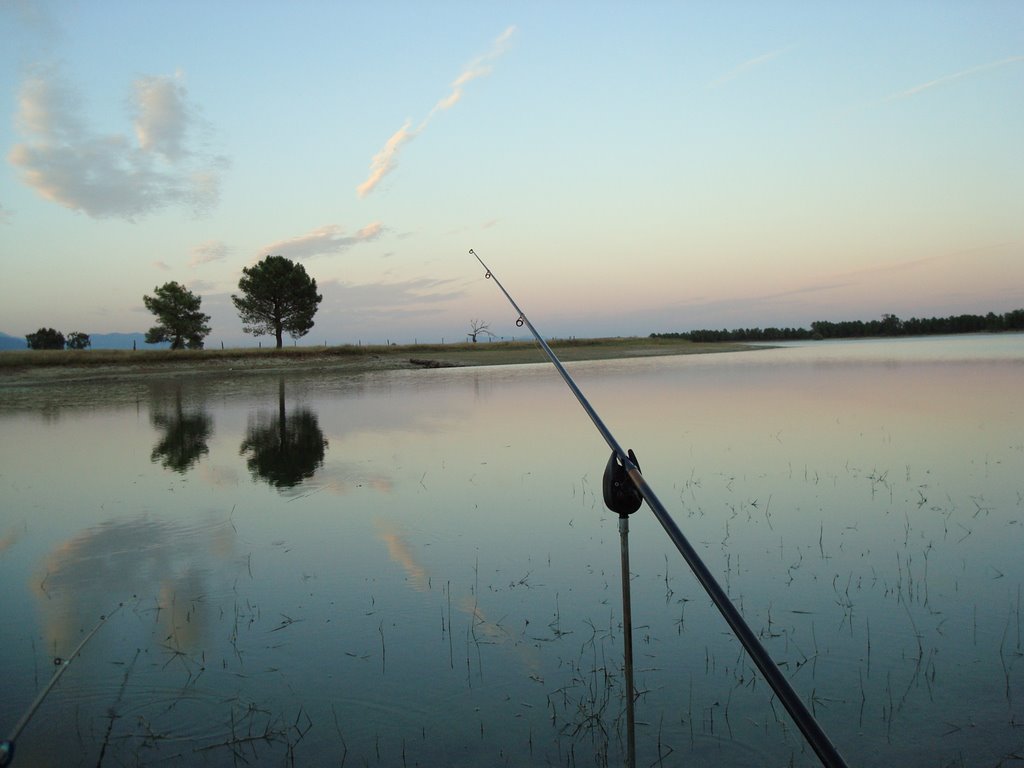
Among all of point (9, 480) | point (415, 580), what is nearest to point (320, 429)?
point (9, 480)

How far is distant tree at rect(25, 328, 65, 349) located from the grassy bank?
3798 cm

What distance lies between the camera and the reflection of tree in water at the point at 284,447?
1270 cm

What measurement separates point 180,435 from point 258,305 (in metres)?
59.3

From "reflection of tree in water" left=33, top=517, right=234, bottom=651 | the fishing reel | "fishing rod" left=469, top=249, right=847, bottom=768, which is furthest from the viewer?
"reflection of tree in water" left=33, top=517, right=234, bottom=651

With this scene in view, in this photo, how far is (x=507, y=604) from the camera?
6129 millimetres

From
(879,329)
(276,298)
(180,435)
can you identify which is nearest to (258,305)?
(276,298)

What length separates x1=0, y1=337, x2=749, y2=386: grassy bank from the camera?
45875mm

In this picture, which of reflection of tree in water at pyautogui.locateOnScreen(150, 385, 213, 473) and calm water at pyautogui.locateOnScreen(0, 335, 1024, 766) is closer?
calm water at pyautogui.locateOnScreen(0, 335, 1024, 766)

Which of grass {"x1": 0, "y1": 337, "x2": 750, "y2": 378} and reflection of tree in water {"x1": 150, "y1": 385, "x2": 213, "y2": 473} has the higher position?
grass {"x1": 0, "y1": 337, "x2": 750, "y2": 378}

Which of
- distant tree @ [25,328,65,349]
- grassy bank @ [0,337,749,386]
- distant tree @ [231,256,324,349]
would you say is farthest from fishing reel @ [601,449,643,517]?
distant tree @ [25,328,65,349]

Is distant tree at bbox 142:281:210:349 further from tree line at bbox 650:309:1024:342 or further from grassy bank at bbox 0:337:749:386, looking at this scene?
tree line at bbox 650:309:1024:342

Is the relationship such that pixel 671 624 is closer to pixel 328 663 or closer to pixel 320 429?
pixel 328 663

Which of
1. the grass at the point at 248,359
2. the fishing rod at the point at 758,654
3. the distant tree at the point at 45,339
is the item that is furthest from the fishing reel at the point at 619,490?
the distant tree at the point at 45,339

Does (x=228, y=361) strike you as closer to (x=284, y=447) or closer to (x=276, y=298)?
(x=276, y=298)
